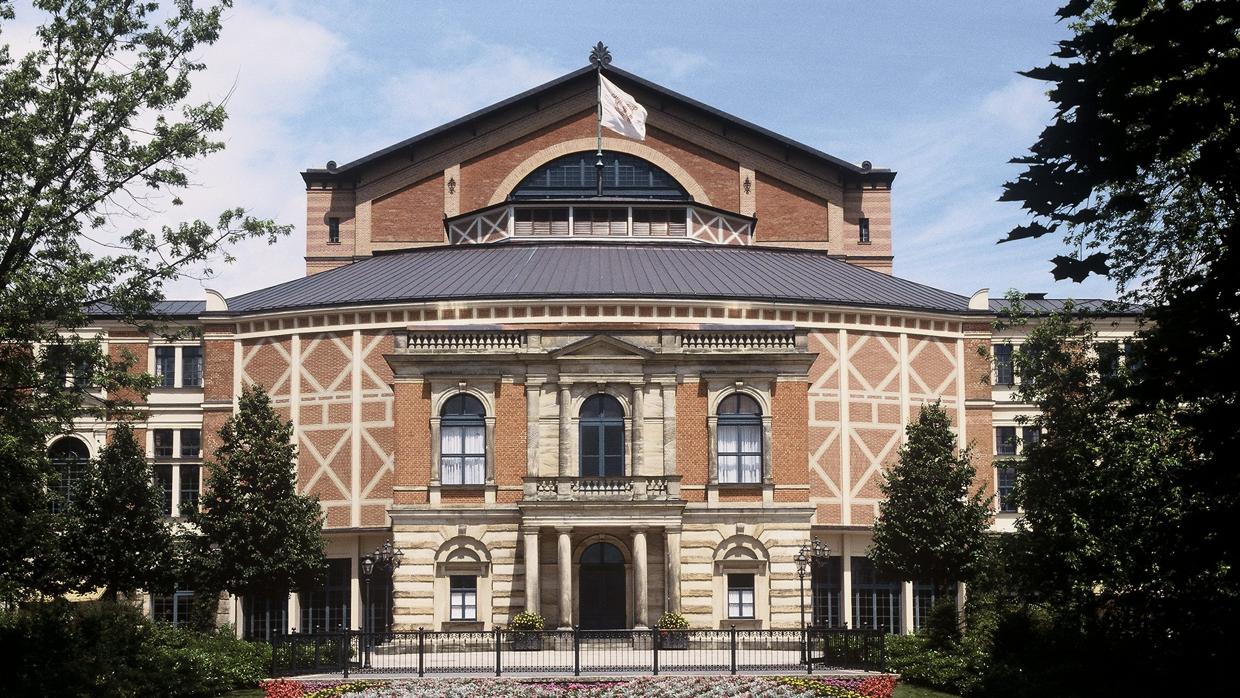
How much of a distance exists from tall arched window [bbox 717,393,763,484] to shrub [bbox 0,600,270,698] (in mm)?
19059

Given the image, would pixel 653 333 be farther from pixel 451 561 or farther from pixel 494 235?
pixel 494 235

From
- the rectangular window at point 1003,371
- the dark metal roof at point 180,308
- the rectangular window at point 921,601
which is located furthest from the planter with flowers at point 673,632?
the dark metal roof at point 180,308

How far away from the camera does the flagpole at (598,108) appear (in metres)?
74.4

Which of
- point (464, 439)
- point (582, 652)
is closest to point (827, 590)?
point (464, 439)

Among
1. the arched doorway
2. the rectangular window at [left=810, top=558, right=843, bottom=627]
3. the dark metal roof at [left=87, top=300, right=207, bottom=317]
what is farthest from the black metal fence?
the dark metal roof at [left=87, top=300, right=207, bottom=317]

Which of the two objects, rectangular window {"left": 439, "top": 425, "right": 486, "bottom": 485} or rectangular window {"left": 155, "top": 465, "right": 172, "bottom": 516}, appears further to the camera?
rectangular window {"left": 155, "top": 465, "right": 172, "bottom": 516}

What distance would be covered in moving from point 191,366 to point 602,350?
75.3ft

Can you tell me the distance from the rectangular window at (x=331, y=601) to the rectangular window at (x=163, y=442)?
981cm

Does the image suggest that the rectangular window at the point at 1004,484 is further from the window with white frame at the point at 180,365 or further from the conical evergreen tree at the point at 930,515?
the window with white frame at the point at 180,365

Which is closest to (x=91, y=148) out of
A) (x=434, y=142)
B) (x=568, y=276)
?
(x=568, y=276)

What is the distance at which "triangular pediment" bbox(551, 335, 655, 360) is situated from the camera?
5309 cm

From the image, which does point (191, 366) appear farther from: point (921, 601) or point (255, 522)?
point (921, 601)

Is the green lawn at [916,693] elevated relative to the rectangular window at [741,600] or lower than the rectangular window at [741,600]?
lower

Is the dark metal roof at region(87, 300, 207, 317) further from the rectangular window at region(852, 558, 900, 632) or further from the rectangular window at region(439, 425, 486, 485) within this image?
the rectangular window at region(852, 558, 900, 632)
